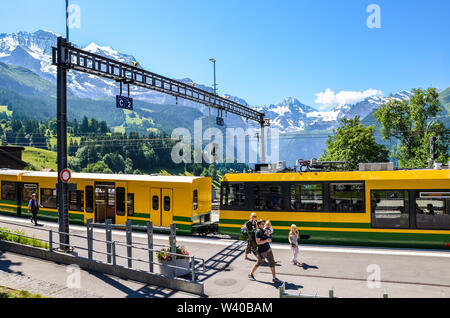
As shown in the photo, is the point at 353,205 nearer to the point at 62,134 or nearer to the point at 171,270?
the point at 171,270

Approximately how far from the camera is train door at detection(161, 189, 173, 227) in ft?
58.0

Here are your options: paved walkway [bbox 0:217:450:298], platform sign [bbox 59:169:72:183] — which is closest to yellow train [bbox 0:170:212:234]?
paved walkway [bbox 0:217:450:298]

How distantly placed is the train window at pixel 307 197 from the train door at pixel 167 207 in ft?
19.9

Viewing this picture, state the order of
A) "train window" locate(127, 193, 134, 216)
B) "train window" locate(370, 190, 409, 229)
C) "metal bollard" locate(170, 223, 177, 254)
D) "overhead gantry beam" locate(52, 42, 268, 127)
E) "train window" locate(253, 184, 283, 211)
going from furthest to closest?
"train window" locate(127, 193, 134, 216) < "train window" locate(253, 184, 283, 211) < "train window" locate(370, 190, 409, 229) < "overhead gantry beam" locate(52, 42, 268, 127) < "metal bollard" locate(170, 223, 177, 254)

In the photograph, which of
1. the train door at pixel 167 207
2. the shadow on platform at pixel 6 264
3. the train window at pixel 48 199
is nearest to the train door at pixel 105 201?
the train door at pixel 167 207

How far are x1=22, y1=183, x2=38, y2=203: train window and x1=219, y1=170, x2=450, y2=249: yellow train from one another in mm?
13319

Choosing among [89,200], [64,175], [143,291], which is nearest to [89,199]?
[89,200]

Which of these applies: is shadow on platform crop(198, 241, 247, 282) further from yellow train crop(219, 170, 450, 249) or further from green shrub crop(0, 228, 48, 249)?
green shrub crop(0, 228, 48, 249)

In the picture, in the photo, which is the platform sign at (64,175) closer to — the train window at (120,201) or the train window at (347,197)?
the train window at (120,201)

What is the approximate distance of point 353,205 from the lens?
14.7 meters

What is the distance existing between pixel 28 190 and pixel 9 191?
6.23 ft

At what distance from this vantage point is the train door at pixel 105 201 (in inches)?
763
